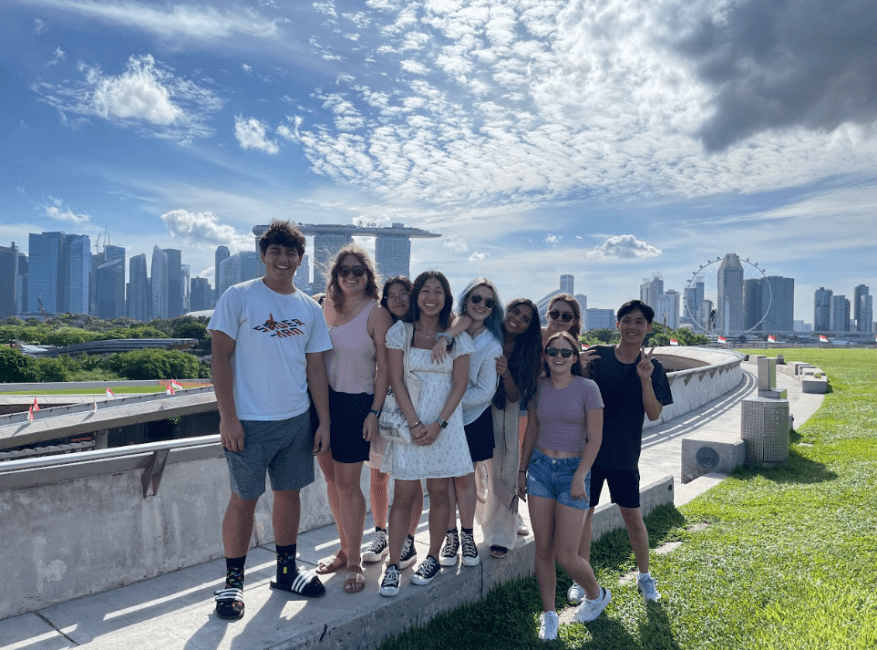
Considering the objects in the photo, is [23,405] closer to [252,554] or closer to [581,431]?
[252,554]

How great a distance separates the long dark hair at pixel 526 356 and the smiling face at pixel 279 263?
1.45 meters

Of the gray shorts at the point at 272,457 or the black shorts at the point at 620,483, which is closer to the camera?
the gray shorts at the point at 272,457

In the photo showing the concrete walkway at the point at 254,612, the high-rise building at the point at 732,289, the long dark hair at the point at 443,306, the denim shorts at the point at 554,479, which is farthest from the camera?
the high-rise building at the point at 732,289

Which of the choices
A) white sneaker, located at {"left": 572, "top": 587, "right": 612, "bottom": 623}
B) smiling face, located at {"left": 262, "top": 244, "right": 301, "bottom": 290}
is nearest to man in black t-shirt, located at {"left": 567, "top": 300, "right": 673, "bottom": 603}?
white sneaker, located at {"left": 572, "top": 587, "right": 612, "bottom": 623}

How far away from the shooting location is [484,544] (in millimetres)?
4250

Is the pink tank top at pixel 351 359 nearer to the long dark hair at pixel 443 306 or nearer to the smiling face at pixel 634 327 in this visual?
the long dark hair at pixel 443 306

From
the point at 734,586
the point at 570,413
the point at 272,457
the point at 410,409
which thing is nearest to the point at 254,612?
the point at 272,457

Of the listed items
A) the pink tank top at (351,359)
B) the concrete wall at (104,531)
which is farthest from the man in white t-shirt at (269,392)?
the concrete wall at (104,531)

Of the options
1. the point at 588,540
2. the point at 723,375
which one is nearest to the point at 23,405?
the point at 723,375

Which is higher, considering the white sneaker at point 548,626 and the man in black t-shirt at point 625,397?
the man in black t-shirt at point 625,397

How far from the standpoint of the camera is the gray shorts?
3.31 m

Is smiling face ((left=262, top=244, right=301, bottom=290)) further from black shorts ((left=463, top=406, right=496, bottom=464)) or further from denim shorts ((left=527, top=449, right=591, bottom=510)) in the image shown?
denim shorts ((left=527, top=449, right=591, bottom=510))

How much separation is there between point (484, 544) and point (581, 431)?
4.15 feet

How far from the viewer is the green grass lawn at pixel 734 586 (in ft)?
11.4
